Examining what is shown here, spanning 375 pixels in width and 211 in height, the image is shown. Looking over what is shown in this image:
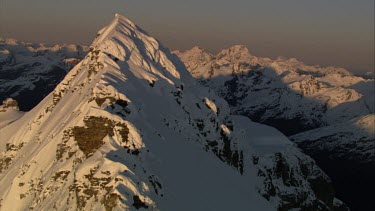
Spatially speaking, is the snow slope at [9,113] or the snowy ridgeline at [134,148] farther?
the snow slope at [9,113]

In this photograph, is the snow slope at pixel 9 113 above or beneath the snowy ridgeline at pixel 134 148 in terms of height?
beneath

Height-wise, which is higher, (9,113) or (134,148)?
(134,148)

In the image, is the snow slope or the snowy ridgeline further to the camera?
the snow slope

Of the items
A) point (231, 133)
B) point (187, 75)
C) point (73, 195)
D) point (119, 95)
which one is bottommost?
point (231, 133)

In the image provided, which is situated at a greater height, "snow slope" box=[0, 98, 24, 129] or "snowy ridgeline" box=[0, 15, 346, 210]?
"snowy ridgeline" box=[0, 15, 346, 210]

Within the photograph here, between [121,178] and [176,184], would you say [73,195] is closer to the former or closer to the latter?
[121,178]

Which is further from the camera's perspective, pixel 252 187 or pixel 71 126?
pixel 252 187

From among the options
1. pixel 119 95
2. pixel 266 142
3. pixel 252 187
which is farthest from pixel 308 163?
pixel 119 95

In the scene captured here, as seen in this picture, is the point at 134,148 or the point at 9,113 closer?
the point at 134,148
